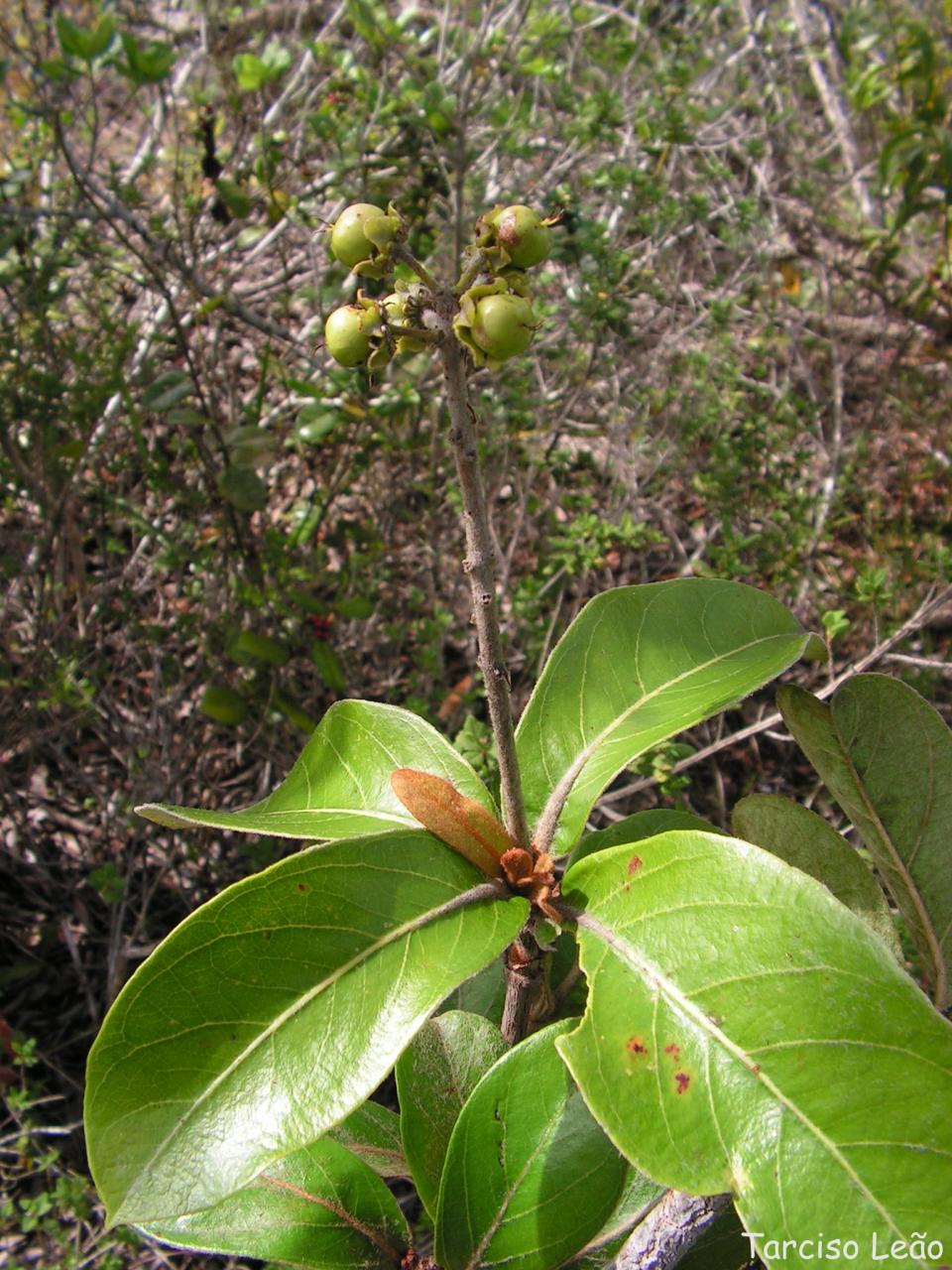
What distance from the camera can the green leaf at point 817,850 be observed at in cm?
132

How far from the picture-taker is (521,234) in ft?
3.12

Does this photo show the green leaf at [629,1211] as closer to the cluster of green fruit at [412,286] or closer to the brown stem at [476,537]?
the brown stem at [476,537]

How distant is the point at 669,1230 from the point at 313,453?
2.83 meters

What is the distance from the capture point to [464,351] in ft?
3.29

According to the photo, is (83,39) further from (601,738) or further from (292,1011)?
(292,1011)

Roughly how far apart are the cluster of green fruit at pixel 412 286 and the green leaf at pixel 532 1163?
2.63 feet

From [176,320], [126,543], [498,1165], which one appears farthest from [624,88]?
[498,1165]

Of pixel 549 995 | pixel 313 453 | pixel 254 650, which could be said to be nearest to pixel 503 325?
pixel 549 995

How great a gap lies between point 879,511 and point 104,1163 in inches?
133

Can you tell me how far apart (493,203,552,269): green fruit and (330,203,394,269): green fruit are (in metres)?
0.11

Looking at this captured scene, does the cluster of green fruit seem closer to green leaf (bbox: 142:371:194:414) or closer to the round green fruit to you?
the round green fruit

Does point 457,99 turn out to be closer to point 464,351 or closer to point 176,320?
point 176,320

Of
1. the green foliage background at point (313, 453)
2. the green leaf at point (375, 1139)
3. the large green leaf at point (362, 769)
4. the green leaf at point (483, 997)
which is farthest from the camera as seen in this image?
the green foliage background at point (313, 453)

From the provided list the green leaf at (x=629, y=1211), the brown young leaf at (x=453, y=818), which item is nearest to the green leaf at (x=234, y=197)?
the brown young leaf at (x=453, y=818)
